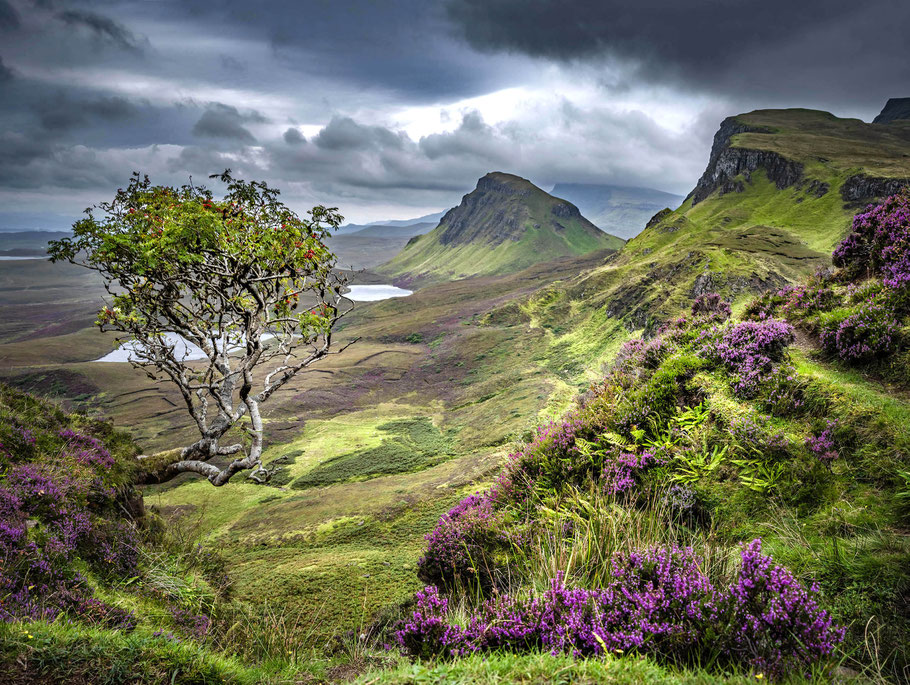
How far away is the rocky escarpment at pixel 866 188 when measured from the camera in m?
57.4

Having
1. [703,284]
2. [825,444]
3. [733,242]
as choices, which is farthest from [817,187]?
[825,444]

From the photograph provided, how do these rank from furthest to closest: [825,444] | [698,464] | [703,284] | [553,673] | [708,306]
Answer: [703,284], [708,306], [698,464], [825,444], [553,673]

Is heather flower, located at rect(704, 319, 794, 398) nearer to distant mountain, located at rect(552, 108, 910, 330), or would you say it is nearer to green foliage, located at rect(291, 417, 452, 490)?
distant mountain, located at rect(552, 108, 910, 330)

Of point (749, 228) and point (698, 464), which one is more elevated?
point (749, 228)

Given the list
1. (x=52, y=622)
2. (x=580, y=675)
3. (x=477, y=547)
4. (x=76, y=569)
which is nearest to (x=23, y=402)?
(x=76, y=569)

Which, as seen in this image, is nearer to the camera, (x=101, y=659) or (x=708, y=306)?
(x=101, y=659)

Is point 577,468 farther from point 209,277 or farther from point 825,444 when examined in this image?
point 209,277

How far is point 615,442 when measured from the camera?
632 centimetres

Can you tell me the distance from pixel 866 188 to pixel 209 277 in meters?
85.2

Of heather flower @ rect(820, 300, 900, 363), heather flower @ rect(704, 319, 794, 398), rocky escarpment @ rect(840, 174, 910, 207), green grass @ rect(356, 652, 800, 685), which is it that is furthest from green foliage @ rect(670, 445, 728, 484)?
rocky escarpment @ rect(840, 174, 910, 207)

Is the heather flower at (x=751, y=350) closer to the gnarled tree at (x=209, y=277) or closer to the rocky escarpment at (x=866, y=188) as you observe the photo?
the gnarled tree at (x=209, y=277)

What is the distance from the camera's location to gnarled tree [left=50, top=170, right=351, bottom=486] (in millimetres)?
8914

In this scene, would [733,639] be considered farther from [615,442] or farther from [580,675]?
[615,442]

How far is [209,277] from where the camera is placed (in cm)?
1028
